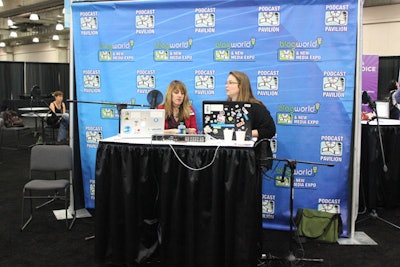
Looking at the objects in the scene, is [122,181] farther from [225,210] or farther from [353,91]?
[353,91]

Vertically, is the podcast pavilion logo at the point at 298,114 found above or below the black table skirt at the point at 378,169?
above

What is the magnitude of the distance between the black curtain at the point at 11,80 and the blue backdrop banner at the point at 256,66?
11156 millimetres

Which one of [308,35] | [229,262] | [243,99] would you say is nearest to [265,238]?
[229,262]

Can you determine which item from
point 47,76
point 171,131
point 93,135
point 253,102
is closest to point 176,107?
point 171,131

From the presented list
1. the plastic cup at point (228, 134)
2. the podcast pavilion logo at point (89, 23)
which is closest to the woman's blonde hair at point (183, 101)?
the plastic cup at point (228, 134)

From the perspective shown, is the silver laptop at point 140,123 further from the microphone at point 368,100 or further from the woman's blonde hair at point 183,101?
the microphone at point 368,100

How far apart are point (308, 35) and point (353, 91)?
63cm

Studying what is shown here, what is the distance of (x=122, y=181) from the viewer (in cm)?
300

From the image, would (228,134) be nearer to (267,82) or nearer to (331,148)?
(267,82)

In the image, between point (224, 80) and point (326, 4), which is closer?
point (326, 4)

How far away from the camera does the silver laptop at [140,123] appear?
10.5ft

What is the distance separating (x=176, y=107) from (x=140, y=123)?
25.6 inches

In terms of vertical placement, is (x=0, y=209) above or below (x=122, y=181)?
below

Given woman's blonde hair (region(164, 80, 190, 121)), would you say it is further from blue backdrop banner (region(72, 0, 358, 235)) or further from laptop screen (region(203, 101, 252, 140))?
laptop screen (region(203, 101, 252, 140))
